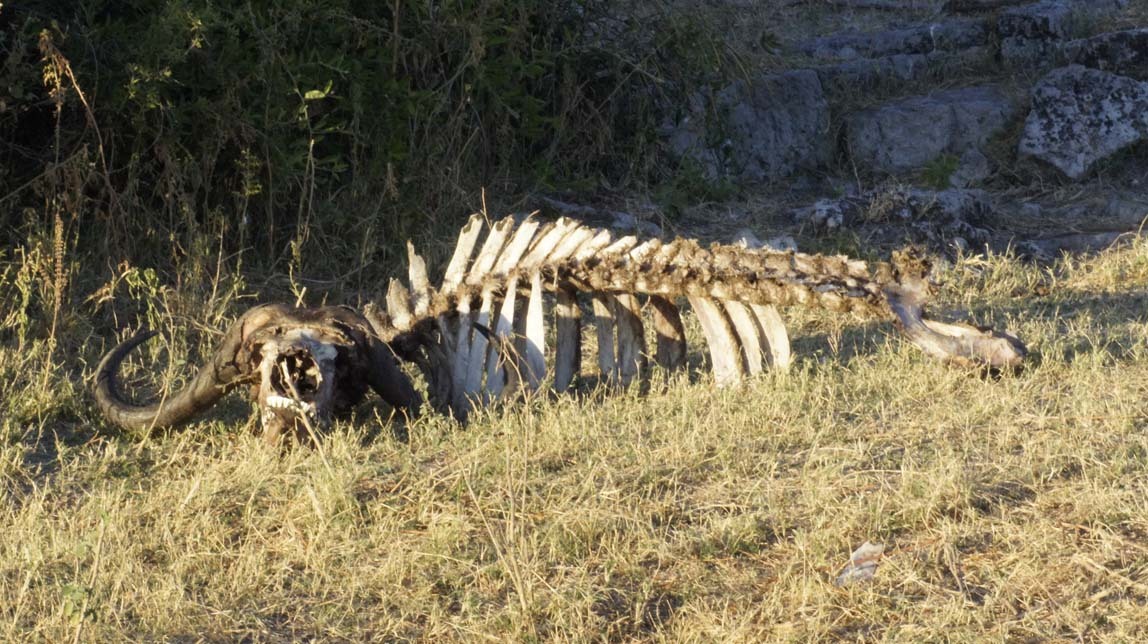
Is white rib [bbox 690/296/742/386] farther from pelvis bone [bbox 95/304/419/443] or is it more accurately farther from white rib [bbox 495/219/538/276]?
pelvis bone [bbox 95/304/419/443]

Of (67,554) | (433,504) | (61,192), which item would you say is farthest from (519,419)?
(61,192)

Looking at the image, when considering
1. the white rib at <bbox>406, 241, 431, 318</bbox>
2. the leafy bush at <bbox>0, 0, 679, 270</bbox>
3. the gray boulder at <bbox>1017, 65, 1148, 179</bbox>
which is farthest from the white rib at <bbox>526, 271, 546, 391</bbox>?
the gray boulder at <bbox>1017, 65, 1148, 179</bbox>

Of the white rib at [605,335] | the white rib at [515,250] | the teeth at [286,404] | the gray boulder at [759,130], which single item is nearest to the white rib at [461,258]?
the white rib at [515,250]

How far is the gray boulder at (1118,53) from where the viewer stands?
10039 millimetres

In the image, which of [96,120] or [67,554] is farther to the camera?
[96,120]

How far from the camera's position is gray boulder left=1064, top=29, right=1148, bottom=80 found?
10039mm

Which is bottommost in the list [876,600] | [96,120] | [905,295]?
[876,600]

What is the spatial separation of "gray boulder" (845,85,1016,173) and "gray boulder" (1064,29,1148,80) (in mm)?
782

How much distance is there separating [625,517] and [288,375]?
1.34m

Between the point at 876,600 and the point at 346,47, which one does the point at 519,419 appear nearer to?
the point at 876,600

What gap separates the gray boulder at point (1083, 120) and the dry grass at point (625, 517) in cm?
401

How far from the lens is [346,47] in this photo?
7176 mm

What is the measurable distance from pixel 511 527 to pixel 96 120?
3814mm

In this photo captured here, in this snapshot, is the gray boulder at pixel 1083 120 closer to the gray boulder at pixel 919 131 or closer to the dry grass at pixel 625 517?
the gray boulder at pixel 919 131
